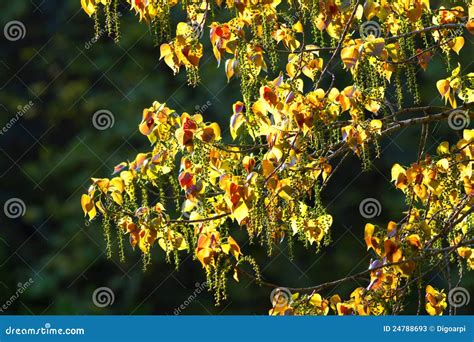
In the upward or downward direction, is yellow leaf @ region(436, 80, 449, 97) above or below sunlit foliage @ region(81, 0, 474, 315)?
above

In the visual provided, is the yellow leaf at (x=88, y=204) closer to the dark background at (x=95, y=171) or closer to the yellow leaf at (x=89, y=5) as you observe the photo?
the yellow leaf at (x=89, y=5)

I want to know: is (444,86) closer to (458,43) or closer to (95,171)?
(458,43)

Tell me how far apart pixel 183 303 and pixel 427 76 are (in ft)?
5.09

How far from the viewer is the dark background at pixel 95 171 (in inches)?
171

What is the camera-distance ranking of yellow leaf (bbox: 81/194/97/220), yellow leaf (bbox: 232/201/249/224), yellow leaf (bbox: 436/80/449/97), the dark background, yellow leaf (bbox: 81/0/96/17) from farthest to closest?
the dark background, yellow leaf (bbox: 436/80/449/97), yellow leaf (bbox: 81/194/97/220), yellow leaf (bbox: 81/0/96/17), yellow leaf (bbox: 232/201/249/224)

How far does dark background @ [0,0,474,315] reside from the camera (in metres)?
4.34

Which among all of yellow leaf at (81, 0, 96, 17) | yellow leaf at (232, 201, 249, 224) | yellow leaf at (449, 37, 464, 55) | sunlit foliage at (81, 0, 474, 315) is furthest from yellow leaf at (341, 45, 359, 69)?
yellow leaf at (81, 0, 96, 17)

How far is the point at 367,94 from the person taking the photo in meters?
2.37

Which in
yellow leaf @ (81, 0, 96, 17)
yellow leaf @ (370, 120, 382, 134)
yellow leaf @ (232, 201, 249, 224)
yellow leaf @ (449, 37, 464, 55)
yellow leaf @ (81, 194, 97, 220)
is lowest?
yellow leaf @ (81, 194, 97, 220)

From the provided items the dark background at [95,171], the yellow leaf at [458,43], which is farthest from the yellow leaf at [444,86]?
the dark background at [95,171]

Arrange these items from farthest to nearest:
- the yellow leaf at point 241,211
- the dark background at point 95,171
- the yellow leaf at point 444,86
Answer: the dark background at point 95,171, the yellow leaf at point 444,86, the yellow leaf at point 241,211

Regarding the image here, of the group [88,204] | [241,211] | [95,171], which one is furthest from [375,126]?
[95,171]

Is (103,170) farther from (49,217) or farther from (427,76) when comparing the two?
(427,76)

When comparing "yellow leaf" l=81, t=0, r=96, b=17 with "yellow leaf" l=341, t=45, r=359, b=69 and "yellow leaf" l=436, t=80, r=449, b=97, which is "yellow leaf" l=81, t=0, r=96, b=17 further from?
"yellow leaf" l=436, t=80, r=449, b=97
